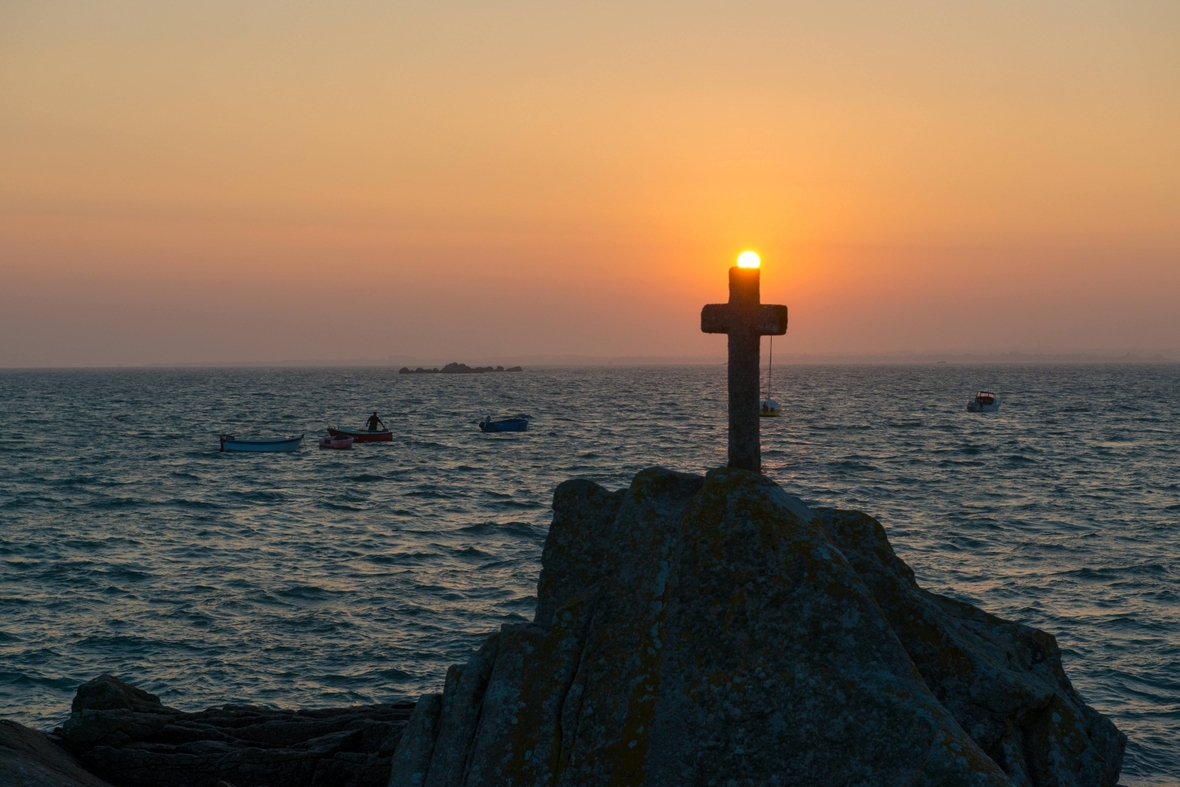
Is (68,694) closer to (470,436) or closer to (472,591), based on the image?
(472,591)

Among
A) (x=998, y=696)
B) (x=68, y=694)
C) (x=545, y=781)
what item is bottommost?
(x=68, y=694)

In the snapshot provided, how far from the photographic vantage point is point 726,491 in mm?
8734

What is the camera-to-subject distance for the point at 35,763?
32.2 ft

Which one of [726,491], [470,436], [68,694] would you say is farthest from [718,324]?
[470,436]

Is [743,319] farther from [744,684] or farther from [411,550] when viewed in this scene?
[411,550]

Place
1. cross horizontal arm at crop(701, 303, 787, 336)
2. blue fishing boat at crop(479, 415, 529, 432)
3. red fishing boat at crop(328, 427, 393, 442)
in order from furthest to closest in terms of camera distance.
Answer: blue fishing boat at crop(479, 415, 529, 432) < red fishing boat at crop(328, 427, 393, 442) < cross horizontal arm at crop(701, 303, 787, 336)

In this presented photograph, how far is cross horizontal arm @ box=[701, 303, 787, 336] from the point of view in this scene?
10898mm

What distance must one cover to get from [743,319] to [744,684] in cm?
452

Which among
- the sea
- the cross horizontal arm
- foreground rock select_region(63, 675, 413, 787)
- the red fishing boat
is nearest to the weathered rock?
foreground rock select_region(63, 675, 413, 787)

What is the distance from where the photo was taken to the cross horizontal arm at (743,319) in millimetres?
10898

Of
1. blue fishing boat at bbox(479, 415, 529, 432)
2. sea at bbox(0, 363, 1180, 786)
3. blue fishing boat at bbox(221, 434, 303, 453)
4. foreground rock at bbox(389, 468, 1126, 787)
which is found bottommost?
sea at bbox(0, 363, 1180, 786)

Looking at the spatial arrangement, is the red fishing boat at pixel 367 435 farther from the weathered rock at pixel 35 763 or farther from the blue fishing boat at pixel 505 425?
the weathered rock at pixel 35 763

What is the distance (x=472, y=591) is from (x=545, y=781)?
1960 cm

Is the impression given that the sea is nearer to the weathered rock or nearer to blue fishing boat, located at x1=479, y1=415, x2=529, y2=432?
blue fishing boat, located at x1=479, y1=415, x2=529, y2=432
